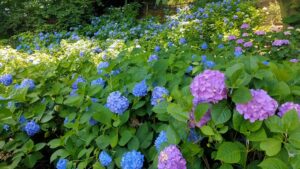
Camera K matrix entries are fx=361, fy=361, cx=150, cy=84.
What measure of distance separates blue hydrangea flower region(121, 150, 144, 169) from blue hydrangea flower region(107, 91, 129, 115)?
0.67 feet

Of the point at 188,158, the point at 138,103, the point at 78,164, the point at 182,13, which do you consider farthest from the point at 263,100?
the point at 182,13

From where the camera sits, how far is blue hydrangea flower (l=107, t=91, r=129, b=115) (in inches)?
55.2

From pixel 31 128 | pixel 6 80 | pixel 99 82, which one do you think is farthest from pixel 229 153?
pixel 6 80

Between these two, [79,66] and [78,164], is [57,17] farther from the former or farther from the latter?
[78,164]

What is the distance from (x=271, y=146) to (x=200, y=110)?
0.22 m

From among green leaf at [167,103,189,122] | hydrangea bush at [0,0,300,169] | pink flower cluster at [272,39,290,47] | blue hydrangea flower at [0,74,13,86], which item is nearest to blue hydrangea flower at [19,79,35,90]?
hydrangea bush at [0,0,300,169]

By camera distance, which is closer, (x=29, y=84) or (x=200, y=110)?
(x=200, y=110)

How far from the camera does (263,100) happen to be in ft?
3.36

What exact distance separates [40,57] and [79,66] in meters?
1.66

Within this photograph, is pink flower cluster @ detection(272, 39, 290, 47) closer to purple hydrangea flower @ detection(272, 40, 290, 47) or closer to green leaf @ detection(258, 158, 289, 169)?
purple hydrangea flower @ detection(272, 40, 290, 47)

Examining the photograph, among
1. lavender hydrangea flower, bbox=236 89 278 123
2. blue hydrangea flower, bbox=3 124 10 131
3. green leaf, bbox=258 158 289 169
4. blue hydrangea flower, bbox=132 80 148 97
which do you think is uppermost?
lavender hydrangea flower, bbox=236 89 278 123

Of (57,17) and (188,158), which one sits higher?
(188,158)

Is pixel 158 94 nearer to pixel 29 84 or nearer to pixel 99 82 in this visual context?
pixel 99 82

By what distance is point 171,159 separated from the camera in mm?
1075
